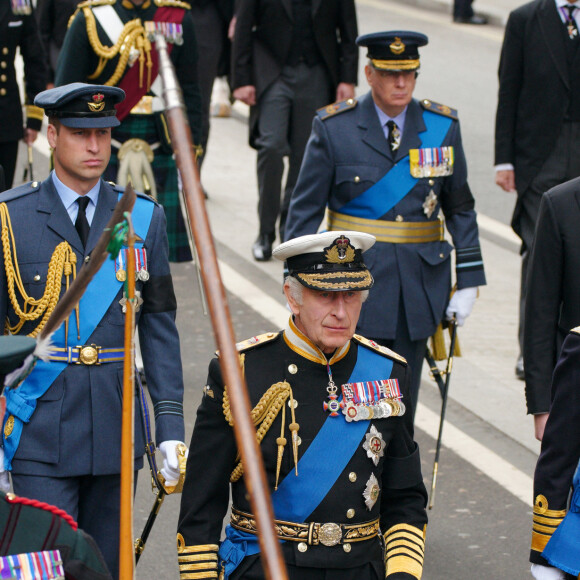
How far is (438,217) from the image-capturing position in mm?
6387

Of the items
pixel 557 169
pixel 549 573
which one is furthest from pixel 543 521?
pixel 557 169

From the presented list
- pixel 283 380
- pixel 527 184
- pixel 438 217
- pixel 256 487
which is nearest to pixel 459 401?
pixel 527 184

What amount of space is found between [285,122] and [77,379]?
5562 millimetres

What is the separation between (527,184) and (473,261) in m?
1.58

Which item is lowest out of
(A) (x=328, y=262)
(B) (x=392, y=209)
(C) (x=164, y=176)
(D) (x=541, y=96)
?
(C) (x=164, y=176)

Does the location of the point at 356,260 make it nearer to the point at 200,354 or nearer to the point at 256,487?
the point at 256,487

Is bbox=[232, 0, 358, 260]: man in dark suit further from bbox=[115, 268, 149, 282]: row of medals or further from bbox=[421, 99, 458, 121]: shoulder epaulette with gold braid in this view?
bbox=[115, 268, 149, 282]: row of medals

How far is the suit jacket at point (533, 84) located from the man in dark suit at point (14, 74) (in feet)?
9.41

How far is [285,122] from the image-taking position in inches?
388

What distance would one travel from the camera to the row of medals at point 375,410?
403 centimetres

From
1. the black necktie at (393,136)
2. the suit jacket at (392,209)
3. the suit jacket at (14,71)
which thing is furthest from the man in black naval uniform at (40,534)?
the suit jacket at (14,71)

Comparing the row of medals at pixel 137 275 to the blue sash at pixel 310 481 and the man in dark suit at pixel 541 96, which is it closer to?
the blue sash at pixel 310 481

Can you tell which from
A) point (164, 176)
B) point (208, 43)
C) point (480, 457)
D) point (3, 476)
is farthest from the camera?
point (208, 43)

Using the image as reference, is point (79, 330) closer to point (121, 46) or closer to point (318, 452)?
point (318, 452)
